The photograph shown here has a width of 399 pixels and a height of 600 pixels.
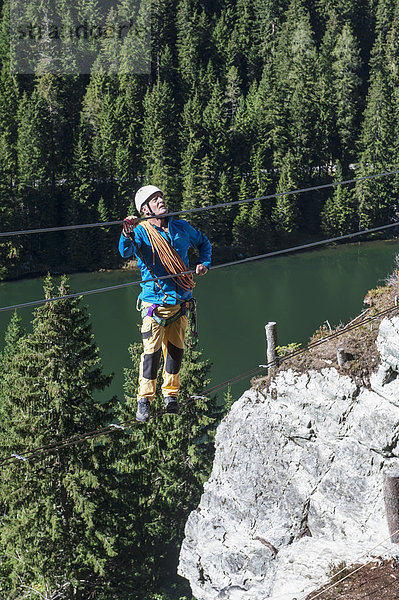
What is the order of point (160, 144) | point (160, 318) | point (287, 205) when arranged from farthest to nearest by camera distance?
point (160, 144)
point (287, 205)
point (160, 318)

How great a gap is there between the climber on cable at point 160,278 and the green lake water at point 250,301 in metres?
24.7

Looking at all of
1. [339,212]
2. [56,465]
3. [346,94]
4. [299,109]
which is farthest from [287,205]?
[56,465]

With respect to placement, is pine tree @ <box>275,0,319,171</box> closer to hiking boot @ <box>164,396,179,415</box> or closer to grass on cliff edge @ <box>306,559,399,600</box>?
grass on cliff edge @ <box>306,559,399,600</box>

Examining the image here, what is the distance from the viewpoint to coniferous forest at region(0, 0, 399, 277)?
6912cm

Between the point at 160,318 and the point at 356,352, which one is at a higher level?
the point at 356,352

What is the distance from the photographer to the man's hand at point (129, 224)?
6.33m

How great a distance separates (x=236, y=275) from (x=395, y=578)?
47.4 meters

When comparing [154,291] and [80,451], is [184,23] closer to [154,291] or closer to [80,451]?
[80,451]

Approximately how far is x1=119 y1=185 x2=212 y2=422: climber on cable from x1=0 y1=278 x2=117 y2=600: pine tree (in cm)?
→ 1101

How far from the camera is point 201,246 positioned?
23.6 ft

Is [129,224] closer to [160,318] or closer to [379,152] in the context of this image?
[160,318]

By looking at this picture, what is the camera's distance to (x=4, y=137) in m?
69.6

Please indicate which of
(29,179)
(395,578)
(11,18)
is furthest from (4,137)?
(395,578)

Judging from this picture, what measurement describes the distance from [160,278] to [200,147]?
66.7 m
